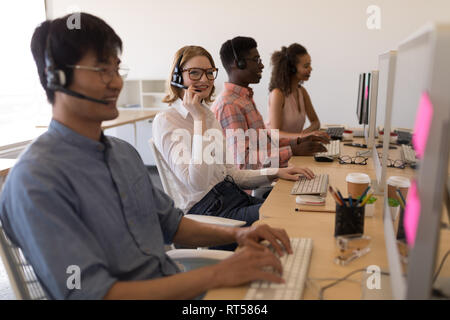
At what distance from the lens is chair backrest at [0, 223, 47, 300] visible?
35.5 inches

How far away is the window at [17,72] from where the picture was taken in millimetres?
4414

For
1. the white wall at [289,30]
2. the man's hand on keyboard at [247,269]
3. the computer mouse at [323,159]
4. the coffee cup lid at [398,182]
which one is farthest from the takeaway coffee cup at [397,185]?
the white wall at [289,30]

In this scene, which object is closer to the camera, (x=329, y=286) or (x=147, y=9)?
(x=329, y=286)

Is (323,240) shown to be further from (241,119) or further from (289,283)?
(241,119)

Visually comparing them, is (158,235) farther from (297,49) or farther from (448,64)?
(297,49)

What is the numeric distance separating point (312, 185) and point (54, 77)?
109 centimetres

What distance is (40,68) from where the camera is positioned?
969 mm

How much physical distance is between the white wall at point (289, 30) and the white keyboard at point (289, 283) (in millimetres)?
3633

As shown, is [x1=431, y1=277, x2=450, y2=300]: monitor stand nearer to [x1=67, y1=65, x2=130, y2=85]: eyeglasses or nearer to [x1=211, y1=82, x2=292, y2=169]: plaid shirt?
[x1=67, y1=65, x2=130, y2=85]: eyeglasses

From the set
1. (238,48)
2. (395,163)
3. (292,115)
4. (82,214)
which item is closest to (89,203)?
(82,214)

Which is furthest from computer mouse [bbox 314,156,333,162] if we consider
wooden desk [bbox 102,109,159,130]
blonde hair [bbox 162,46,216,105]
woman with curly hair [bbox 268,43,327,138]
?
wooden desk [bbox 102,109,159,130]
